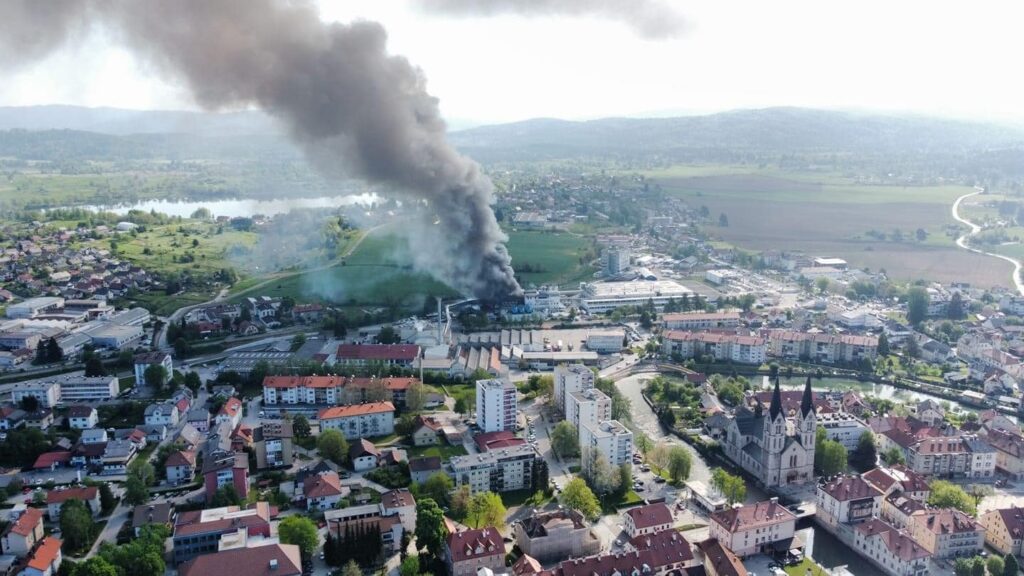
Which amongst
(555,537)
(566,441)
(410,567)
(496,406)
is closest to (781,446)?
(566,441)

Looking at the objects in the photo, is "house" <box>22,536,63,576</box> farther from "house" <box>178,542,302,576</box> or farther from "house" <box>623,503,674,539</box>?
"house" <box>623,503,674,539</box>

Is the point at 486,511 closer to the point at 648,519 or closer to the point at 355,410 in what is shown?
the point at 648,519

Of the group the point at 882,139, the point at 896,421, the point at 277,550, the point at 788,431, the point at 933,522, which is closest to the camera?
the point at 277,550

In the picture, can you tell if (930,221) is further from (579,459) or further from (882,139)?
(882,139)

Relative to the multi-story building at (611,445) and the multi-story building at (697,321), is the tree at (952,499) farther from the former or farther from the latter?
the multi-story building at (697,321)

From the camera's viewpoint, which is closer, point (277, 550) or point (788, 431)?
point (277, 550)

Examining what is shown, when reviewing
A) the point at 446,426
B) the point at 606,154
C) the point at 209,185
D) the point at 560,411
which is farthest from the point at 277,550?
the point at 606,154
